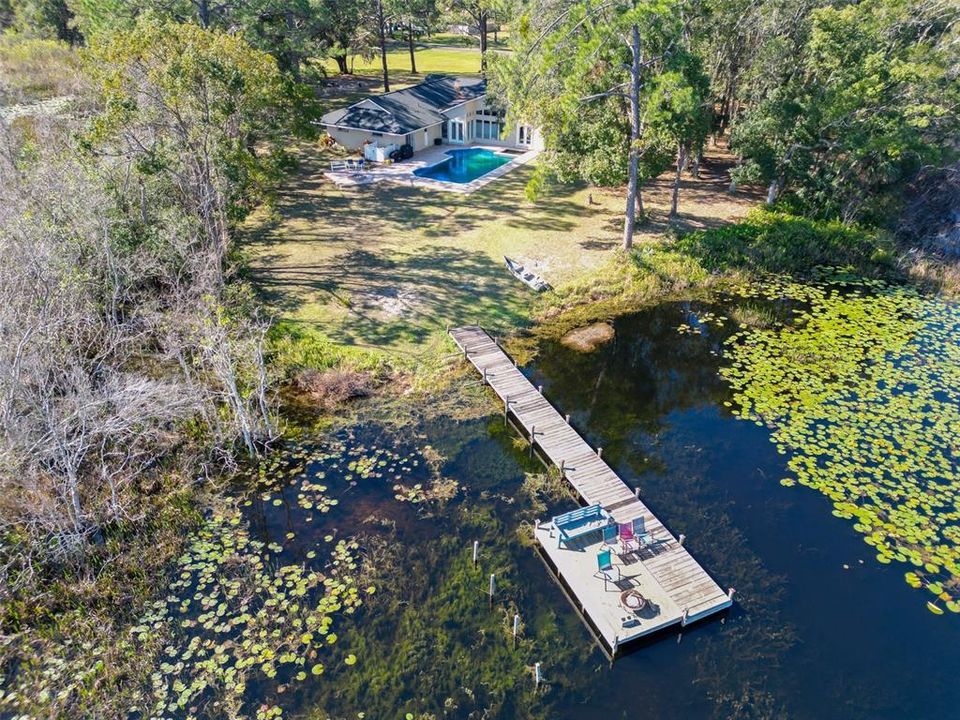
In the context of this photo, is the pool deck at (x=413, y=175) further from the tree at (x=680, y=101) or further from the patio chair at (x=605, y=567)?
the patio chair at (x=605, y=567)

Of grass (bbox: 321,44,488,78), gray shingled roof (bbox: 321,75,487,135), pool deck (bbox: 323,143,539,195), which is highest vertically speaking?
grass (bbox: 321,44,488,78)

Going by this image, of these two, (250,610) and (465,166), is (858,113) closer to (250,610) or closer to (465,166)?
(465,166)

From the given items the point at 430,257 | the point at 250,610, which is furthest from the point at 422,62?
the point at 250,610

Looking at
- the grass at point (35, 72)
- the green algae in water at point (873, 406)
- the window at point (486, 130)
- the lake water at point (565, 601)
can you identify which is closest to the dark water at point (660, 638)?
the lake water at point (565, 601)

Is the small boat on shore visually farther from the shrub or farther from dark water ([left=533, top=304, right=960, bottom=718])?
the shrub

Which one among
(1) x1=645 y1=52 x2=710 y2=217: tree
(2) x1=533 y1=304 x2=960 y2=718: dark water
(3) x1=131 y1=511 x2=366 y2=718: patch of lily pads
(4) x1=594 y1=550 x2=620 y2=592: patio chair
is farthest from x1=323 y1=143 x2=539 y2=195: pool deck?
(4) x1=594 y1=550 x2=620 y2=592: patio chair

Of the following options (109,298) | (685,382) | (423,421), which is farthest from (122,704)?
(685,382)
